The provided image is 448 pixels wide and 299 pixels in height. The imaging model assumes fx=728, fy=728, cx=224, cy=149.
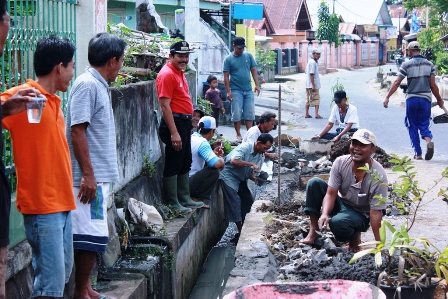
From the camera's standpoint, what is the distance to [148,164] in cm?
807

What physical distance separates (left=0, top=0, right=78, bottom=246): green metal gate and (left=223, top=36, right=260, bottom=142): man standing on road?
7415 millimetres

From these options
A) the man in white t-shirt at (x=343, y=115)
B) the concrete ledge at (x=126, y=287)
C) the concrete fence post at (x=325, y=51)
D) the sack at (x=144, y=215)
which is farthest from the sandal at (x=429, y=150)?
the concrete fence post at (x=325, y=51)

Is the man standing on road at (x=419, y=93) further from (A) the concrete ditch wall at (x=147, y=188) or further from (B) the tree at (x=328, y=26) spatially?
(B) the tree at (x=328, y=26)

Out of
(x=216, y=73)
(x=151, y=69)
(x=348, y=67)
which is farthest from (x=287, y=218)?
(x=348, y=67)

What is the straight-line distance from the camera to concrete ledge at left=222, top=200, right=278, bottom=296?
241 inches

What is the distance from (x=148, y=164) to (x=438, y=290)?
156 inches

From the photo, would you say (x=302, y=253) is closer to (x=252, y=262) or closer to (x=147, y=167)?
(x=252, y=262)

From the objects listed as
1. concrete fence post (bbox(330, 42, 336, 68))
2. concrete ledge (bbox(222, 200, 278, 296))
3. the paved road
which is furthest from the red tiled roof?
concrete ledge (bbox(222, 200, 278, 296))

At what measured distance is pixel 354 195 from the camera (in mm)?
6488

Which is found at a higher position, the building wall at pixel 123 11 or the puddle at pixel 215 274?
the building wall at pixel 123 11

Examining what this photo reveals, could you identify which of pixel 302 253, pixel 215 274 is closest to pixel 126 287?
pixel 302 253

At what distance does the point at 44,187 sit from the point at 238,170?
5.11 m

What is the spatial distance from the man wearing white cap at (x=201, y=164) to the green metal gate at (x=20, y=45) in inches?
125

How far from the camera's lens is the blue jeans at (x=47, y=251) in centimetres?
409
